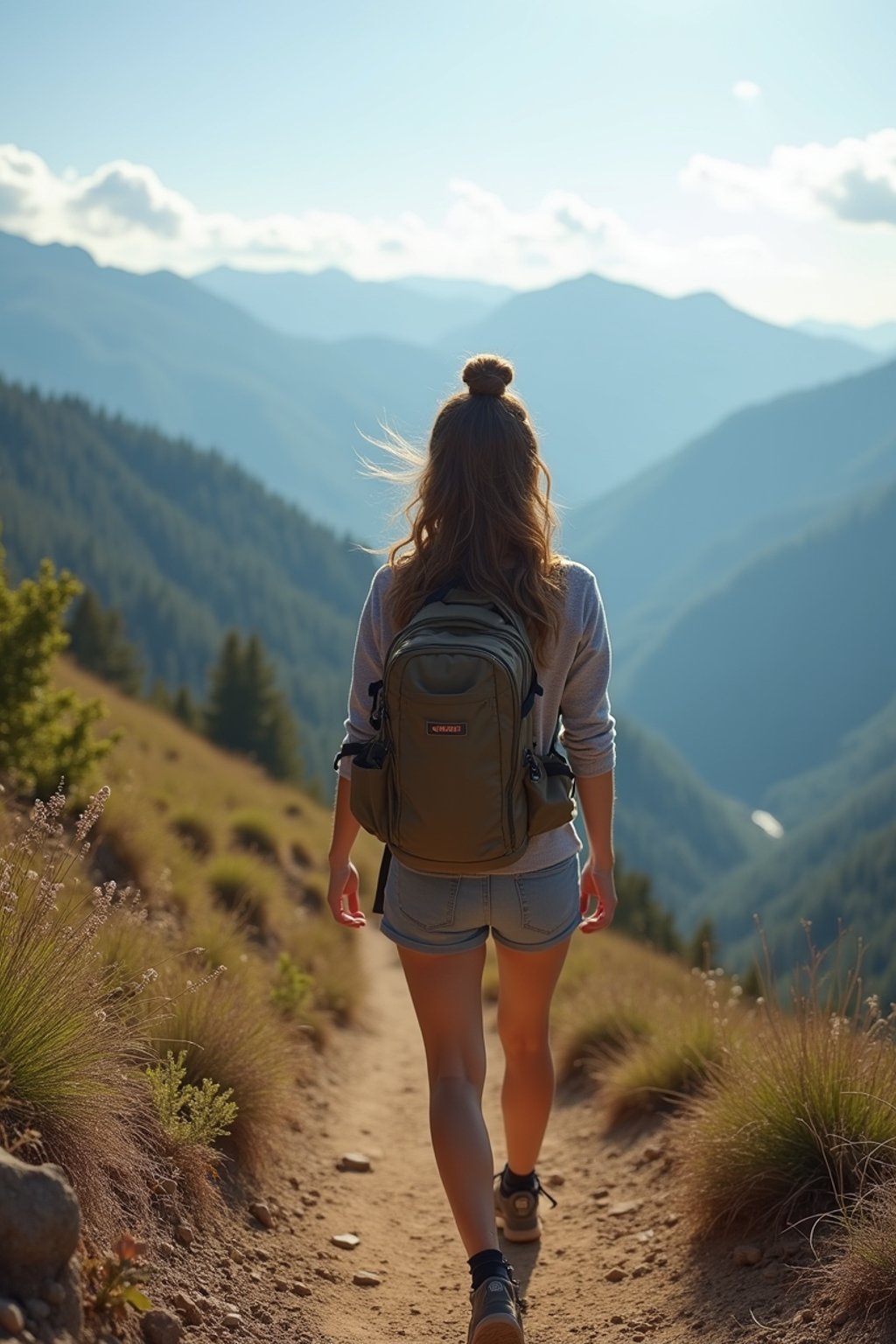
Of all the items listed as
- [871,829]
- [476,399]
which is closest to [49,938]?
[476,399]

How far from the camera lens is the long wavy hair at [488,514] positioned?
9.71 ft

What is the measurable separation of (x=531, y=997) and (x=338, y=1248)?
1.63 meters

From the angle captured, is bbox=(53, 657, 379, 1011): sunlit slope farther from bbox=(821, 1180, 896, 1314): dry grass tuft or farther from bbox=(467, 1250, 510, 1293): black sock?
bbox=(821, 1180, 896, 1314): dry grass tuft

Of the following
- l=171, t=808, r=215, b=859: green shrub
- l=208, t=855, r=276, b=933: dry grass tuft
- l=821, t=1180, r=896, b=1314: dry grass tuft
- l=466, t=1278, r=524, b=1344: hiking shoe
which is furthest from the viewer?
l=171, t=808, r=215, b=859: green shrub

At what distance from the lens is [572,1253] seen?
4230 millimetres

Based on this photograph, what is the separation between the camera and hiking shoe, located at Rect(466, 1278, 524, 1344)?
2.71 metres

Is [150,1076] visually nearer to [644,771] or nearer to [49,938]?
[49,938]

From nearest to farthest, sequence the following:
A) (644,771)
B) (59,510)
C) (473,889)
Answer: (473,889) < (59,510) < (644,771)

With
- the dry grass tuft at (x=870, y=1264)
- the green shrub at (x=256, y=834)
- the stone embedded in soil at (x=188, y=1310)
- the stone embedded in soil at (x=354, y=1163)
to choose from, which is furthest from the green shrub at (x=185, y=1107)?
the green shrub at (x=256, y=834)

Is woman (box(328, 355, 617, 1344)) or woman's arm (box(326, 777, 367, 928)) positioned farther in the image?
woman's arm (box(326, 777, 367, 928))

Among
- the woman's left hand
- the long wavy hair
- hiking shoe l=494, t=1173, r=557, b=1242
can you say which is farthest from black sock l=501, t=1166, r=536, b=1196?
the long wavy hair

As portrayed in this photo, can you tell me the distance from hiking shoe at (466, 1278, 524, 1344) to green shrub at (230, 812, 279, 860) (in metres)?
8.49

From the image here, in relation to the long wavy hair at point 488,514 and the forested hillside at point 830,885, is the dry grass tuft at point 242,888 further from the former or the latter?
the forested hillside at point 830,885

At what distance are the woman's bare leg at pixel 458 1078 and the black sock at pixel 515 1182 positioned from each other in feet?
3.71
